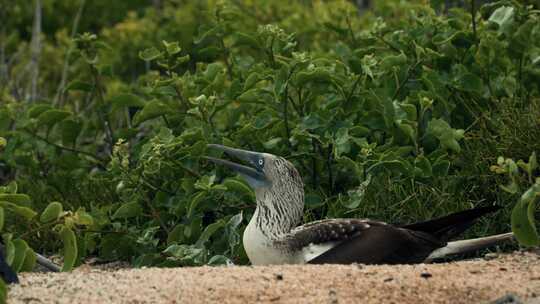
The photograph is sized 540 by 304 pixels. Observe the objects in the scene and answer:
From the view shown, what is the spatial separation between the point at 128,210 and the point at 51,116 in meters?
1.16

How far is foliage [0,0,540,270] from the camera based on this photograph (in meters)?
7.85

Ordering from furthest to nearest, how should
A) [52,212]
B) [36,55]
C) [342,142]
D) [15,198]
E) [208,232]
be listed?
[36,55] → [342,142] → [208,232] → [15,198] → [52,212]

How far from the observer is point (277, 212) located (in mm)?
7352

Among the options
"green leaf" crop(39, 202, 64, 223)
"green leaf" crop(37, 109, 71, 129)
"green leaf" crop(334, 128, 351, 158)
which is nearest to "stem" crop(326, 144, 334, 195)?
"green leaf" crop(334, 128, 351, 158)

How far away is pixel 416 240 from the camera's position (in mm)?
6871

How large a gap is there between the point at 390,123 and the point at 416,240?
1361 mm

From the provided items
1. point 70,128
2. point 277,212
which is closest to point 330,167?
point 277,212

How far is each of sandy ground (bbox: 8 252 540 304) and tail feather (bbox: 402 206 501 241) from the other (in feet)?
2.43

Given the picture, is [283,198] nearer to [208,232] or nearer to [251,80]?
[208,232]

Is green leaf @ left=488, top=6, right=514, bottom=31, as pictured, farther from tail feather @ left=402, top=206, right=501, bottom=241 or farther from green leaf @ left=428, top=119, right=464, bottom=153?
tail feather @ left=402, top=206, right=501, bottom=241

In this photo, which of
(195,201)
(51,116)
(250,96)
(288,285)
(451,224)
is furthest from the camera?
(51,116)

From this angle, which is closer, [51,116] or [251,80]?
[251,80]

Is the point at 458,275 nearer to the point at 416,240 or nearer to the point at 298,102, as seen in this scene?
the point at 416,240

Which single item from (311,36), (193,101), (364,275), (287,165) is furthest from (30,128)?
(311,36)
